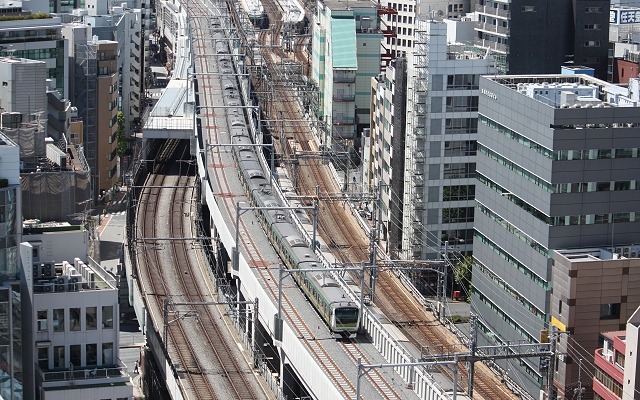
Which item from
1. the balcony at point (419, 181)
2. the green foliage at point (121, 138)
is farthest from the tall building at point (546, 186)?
the green foliage at point (121, 138)

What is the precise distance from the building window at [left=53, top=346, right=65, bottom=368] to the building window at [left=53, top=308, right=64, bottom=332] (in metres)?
0.71

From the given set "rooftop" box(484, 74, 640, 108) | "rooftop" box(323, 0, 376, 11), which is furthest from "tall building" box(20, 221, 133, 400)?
"rooftop" box(323, 0, 376, 11)

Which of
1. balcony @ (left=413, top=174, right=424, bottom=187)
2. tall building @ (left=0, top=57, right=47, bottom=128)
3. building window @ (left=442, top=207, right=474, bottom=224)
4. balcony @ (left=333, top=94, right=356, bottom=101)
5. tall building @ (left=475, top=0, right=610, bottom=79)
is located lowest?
building window @ (left=442, top=207, right=474, bottom=224)

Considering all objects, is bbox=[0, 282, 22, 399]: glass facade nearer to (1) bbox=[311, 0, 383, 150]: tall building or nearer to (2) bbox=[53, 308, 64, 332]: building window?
(2) bbox=[53, 308, 64, 332]: building window

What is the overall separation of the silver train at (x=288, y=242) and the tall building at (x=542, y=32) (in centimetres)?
1422

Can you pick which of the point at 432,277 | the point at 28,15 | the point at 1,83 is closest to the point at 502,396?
the point at 432,277

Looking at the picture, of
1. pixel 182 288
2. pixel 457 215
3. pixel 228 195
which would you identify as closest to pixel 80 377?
pixel 182 288

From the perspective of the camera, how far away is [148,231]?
3533 inches

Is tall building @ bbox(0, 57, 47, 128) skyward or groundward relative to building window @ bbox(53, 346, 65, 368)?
skyward

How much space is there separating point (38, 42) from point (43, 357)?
41.3 m

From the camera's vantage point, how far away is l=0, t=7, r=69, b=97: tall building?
92.3 metres

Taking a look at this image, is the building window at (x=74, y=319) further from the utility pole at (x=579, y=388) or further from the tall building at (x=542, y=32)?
the tall building at (x=542, y=32)

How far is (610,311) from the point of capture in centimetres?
6056

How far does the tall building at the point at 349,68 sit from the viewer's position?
354 feet
